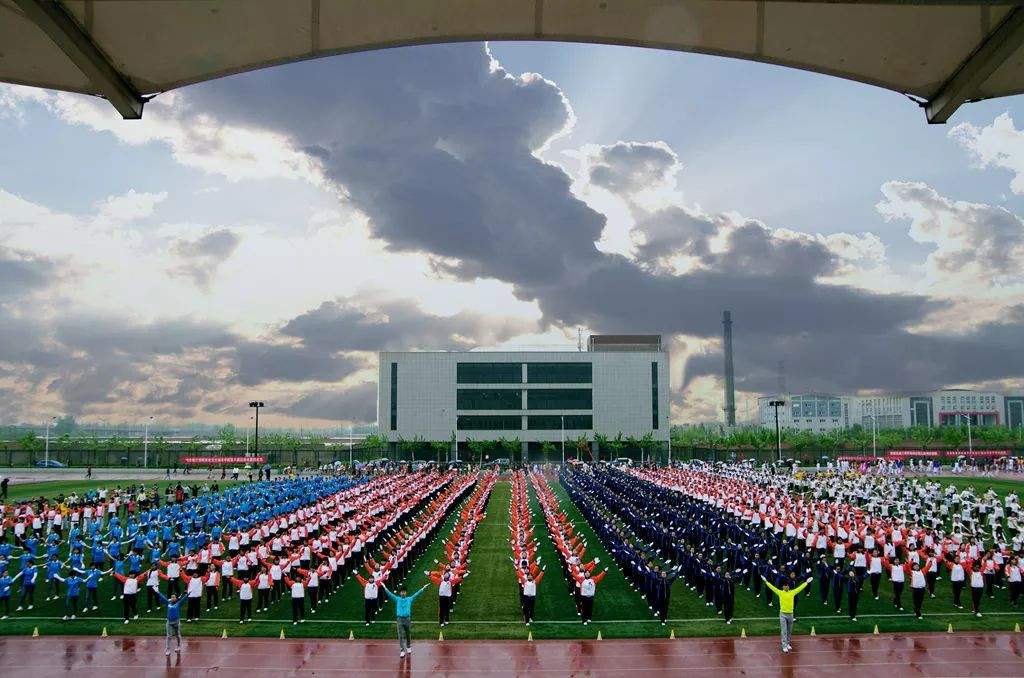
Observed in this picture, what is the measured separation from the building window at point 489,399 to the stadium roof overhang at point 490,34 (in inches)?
2638

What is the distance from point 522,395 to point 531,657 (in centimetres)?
5866

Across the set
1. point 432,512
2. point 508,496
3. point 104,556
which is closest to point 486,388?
point 508,496

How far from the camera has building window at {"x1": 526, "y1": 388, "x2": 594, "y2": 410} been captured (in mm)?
71000

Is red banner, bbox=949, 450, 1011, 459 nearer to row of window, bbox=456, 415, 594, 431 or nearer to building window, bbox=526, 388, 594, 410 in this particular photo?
row of window, bbox=456, 415, 594, 431

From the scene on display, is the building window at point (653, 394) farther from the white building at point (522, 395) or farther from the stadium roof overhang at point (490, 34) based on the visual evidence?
the stadium roof overhang at point (490, 34)

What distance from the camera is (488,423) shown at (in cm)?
7069

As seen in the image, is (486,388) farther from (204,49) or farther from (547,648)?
(204,49)

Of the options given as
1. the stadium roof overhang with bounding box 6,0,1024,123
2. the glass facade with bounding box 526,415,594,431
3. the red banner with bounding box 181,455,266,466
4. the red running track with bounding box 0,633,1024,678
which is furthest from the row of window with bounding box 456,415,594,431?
the stadium roof overhang with bounding box 6,0,1024,123

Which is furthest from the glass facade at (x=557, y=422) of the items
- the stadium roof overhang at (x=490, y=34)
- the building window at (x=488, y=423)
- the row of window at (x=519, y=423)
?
the stadium roof overhang at (x=490, y=34)

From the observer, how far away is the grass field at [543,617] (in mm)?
13961

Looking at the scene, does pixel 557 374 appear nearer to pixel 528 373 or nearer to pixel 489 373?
pixel 528 373

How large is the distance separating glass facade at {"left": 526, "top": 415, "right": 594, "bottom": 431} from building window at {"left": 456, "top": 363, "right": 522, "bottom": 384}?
3.90 meters

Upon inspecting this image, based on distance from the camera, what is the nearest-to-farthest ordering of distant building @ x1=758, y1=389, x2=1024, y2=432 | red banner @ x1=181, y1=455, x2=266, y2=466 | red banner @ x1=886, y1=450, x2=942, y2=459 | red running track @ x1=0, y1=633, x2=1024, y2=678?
red running track @ x1=0, y1=633, x2=1024, y2=678
red banner @ x1=181, y1=455, x2=266, y2=466
red banner @ x1=886, y1=450, x2=942, y2=459
distant building @ x1=758, y1=389, x2=1024, y2=432

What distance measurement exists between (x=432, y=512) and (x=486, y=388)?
47.2m
